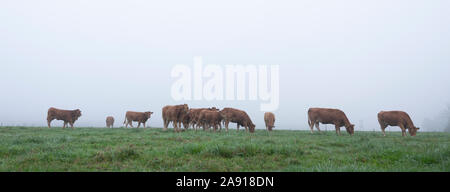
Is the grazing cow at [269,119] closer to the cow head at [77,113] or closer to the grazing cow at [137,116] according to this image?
the grazing cow at [137,116]

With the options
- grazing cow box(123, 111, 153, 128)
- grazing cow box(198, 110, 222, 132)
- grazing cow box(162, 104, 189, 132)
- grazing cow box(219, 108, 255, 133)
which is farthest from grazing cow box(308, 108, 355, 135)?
grazing cow box(123, 111, 153, 128)

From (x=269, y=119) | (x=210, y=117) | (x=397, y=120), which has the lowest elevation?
(x=269, y=119)

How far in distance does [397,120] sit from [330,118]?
13.3ft

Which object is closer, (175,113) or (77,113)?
(175,113)

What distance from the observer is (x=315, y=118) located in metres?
19.5

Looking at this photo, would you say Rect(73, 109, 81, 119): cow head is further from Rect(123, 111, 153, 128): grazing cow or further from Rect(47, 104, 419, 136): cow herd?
Rect(123, 111, 153, 128): grazing cow

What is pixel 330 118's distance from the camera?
1875 cm

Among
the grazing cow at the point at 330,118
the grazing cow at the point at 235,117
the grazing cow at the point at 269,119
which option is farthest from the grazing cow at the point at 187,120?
the grazing cow at the point at 330,118

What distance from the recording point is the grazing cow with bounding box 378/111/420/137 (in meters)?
16.3

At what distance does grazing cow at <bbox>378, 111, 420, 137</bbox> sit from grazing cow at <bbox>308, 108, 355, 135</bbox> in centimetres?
203

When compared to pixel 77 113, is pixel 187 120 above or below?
below

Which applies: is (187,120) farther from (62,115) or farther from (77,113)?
(62,115)

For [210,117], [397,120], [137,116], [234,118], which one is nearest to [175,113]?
[210,117]
